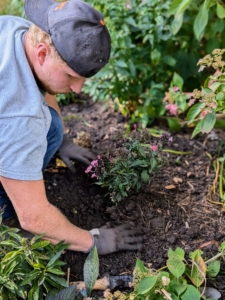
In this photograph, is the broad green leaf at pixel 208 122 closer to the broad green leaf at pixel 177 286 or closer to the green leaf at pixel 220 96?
the green leaf at pixel 220 96

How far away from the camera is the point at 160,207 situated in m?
2.21

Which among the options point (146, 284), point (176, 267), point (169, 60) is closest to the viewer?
point (146, 284)

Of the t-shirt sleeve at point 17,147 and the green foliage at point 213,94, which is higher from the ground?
the green foliage at point 213,94

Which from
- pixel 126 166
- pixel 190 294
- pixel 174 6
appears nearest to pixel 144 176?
pixel 126 166

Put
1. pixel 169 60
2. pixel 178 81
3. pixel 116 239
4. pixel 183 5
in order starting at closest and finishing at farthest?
pixel 116 239 → pixel 183 5 → pixel 178 81 → pixel 169 60

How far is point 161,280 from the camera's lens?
159 centimetres

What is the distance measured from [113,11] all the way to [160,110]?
0.61 meters

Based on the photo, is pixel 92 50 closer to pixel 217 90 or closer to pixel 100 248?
pixel 217 90

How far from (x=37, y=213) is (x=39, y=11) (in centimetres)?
73

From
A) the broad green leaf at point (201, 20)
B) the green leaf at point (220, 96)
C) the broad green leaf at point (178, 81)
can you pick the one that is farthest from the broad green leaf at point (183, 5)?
the green leaf at point (220, 96)

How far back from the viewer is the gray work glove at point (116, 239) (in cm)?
197

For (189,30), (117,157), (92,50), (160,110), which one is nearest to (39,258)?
(117,157)

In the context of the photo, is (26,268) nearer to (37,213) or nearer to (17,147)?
(37,213)

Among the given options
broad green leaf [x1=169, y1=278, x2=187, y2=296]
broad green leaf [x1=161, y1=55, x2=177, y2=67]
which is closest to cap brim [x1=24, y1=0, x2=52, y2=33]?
broad green leaf [x1=169, y1=278, x2=187, y2=296]
